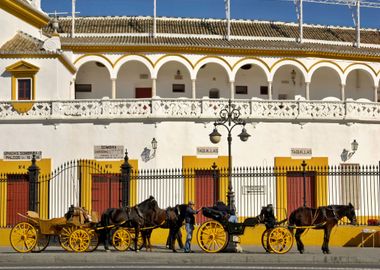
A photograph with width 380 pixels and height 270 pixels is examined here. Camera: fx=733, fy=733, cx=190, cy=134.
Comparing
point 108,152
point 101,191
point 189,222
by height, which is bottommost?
point 189,222

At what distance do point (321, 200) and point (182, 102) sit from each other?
23.5ft

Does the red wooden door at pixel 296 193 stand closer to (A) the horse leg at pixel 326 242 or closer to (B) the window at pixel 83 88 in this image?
(A) the horse leg at pixel 326 242

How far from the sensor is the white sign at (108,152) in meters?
30.7

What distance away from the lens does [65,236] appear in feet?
68.3

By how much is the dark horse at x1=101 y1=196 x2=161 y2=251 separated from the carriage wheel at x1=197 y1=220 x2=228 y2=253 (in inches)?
60.5

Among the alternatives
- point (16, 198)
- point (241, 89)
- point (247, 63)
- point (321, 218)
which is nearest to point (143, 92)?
point (241, 89)

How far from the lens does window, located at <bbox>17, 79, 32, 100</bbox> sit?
31797 millimetres

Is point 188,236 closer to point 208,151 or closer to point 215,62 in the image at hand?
point 208,151

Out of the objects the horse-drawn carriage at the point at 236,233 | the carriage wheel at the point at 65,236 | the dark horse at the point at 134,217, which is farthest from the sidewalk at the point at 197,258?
the dark horse at the point at 134,217

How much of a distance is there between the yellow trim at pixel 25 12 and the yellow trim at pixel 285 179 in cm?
1379

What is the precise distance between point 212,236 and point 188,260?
1292 mm

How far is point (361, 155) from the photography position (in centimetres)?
3256

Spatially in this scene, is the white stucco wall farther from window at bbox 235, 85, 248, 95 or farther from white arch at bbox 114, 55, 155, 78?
window at bbox 235, 85, 248, 95

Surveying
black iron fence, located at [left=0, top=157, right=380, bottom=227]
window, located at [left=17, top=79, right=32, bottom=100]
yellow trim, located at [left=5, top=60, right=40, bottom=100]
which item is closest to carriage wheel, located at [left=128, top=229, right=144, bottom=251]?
black iron fence, located at [left=0, top=157, right=380, bottom=227]
